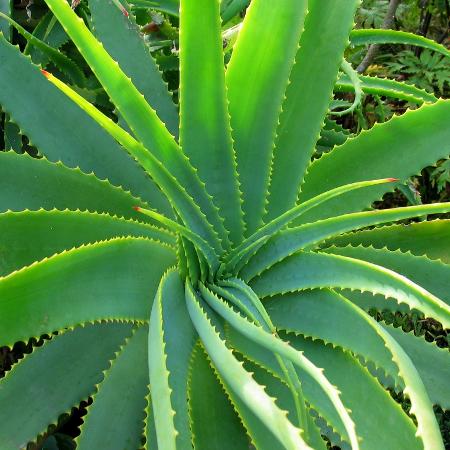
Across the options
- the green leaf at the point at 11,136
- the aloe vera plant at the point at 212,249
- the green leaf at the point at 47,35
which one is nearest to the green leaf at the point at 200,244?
the aloe vera plant at the point at 212,249

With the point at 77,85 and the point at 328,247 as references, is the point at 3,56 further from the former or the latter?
the point at 328,247

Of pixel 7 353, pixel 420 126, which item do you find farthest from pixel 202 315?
pixel 7 353

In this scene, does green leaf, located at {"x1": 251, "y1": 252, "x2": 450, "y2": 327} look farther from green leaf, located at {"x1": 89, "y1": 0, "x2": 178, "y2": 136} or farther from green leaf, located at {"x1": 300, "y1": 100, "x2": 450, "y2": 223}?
green leaf, located at {"x1": 89, "y1": 0, "x2": 178, "y2": 136}

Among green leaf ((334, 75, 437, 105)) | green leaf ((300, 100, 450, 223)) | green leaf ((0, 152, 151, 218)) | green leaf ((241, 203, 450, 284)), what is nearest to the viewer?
green leaf ((241, 203, 450, 284))

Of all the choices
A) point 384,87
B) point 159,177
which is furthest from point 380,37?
point 159,177

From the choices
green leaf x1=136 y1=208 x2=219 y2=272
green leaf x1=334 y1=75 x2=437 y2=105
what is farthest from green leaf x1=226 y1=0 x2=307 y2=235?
green leaf x1=334 y1=75 x2=437 y2=105

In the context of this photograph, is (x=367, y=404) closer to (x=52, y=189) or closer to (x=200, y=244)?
(x=200, y=244)
